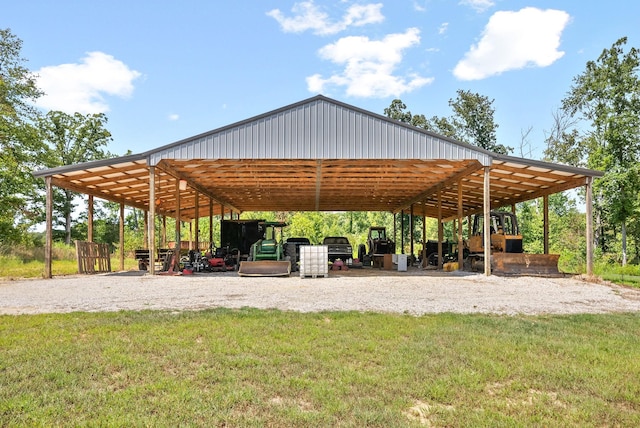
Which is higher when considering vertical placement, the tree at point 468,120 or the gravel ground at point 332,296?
the tree at point 468,120

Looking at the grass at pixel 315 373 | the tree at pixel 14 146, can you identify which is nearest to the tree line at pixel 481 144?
the tree at pixel 14 146

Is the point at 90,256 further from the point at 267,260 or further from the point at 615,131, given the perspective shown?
the point at 615,131

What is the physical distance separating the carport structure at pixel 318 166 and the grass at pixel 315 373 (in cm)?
885

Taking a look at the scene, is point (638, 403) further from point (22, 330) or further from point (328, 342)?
point (22, 330)

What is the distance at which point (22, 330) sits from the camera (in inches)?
268

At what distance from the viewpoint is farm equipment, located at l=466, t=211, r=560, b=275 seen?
1641cm

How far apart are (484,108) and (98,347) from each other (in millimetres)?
43264

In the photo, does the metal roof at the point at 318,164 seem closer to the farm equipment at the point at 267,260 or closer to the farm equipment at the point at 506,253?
the farm equipment at the point at 506,253

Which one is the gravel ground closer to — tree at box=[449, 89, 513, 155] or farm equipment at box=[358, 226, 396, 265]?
farm equipment at box=[358, 226, 396, 265]

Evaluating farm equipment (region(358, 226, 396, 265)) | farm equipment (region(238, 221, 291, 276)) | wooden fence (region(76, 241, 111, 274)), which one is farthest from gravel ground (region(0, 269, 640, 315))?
farm equipment (region(358, 226, 396, 265))

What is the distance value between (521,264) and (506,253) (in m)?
0.58

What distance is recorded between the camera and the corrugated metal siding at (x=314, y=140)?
50.8 feet

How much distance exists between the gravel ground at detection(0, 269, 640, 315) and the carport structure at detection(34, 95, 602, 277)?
9.43 feet

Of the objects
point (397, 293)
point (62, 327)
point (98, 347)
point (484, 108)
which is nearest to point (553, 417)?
point (98, 347)
